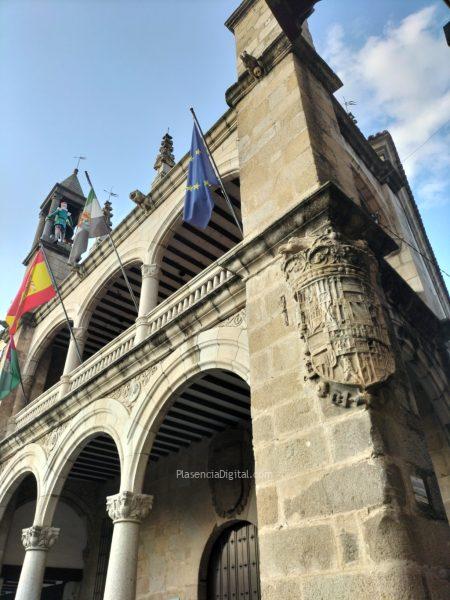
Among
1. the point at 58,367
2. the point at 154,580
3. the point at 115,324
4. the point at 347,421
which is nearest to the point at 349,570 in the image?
the point at 347,421

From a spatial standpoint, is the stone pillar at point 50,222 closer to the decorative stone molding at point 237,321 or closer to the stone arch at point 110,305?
the stone arch at point 110,305

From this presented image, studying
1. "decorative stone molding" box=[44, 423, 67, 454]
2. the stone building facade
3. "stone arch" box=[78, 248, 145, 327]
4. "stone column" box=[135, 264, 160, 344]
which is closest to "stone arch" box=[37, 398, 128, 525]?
the stone building facade

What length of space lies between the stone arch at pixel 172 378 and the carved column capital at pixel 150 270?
2.50 m

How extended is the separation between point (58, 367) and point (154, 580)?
6537 mm

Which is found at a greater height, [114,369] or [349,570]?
[114,369]

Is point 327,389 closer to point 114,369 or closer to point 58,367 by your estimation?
point 114,369

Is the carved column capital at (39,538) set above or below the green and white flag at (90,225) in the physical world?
below

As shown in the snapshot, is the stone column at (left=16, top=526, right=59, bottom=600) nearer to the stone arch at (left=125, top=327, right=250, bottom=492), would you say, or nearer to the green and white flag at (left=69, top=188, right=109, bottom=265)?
the stone arch at (left=125, top=327, right=250, bottom=492)

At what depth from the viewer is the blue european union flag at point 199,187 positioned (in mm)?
6234

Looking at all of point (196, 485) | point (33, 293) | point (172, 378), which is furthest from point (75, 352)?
point (172, 378)

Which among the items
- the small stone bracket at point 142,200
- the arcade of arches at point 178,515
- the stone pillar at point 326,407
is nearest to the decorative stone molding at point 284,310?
the stone pillar at point 326,407

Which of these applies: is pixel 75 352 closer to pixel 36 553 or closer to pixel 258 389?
pixel 36 553

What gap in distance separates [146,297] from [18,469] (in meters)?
4.56

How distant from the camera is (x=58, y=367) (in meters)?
13.0
